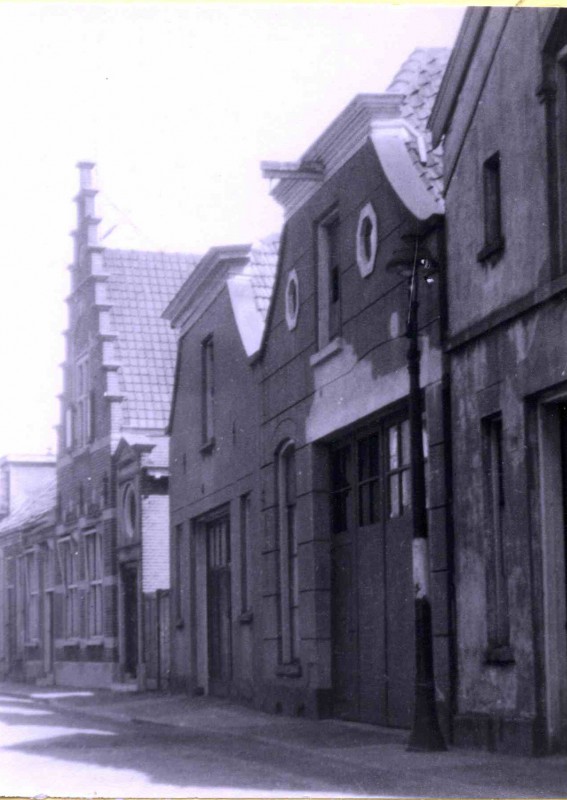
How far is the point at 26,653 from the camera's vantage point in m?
41.8

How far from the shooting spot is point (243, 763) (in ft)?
44.4

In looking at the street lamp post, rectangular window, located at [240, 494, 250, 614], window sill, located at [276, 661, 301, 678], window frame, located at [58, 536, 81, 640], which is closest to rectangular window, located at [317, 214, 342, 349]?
window sill, located at [276, 661, 301, 678]

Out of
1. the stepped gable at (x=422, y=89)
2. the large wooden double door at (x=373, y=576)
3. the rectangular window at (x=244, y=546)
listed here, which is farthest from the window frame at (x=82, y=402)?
the stepped gable at (x=422, y=89)

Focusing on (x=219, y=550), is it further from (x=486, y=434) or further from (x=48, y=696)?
(x=486, y=434)

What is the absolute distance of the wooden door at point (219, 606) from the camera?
2477 cm

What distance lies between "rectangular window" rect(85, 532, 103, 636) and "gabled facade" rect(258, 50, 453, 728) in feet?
44.4

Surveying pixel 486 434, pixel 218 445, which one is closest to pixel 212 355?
pixel 218 445

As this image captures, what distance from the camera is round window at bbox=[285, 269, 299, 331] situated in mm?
20359

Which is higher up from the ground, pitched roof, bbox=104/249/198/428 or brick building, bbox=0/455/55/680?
pitched roof, bbox=104/249/198/428

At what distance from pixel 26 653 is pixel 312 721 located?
24.4 meters

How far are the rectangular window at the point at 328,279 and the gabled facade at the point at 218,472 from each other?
329 cm

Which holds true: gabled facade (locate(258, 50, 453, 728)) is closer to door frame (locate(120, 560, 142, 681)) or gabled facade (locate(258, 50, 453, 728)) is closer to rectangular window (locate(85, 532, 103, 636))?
A: door frame (locate(120, 560, 142, 681))

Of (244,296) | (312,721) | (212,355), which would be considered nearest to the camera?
(312,721)

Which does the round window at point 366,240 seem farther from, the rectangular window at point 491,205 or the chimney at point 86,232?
the chimney at point 86,232
